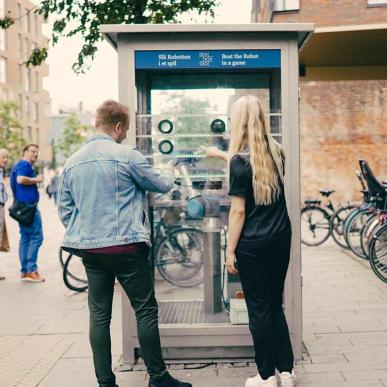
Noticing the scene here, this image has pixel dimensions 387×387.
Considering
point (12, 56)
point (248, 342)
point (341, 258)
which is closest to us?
point (248, 342)

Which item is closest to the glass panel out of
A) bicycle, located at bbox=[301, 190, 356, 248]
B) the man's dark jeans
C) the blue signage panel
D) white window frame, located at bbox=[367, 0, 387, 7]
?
the blue signage panel

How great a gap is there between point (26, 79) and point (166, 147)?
64839 millimetres

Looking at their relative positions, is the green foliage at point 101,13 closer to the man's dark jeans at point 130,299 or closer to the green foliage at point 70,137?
the man's dark jeans at point 130,299

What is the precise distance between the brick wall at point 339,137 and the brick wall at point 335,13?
243 cm

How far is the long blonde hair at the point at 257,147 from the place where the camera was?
396 centimetres

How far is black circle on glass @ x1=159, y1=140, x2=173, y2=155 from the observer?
16.8 ft

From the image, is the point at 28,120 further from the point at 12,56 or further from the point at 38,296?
the point at 38,296

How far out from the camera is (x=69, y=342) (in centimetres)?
556

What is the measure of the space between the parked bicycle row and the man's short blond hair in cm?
419

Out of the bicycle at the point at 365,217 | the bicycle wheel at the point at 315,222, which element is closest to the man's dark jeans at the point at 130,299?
the bicycle at the point at 365,217

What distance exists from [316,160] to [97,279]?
1816 centimetres

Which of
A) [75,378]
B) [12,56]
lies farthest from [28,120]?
[75,378]

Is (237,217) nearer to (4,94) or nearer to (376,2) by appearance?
(376,2)

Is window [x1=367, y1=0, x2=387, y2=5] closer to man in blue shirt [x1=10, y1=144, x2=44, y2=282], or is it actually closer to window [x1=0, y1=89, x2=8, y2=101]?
man in blue shirt [x1=10, y1=144, x2=44, y2=282]
